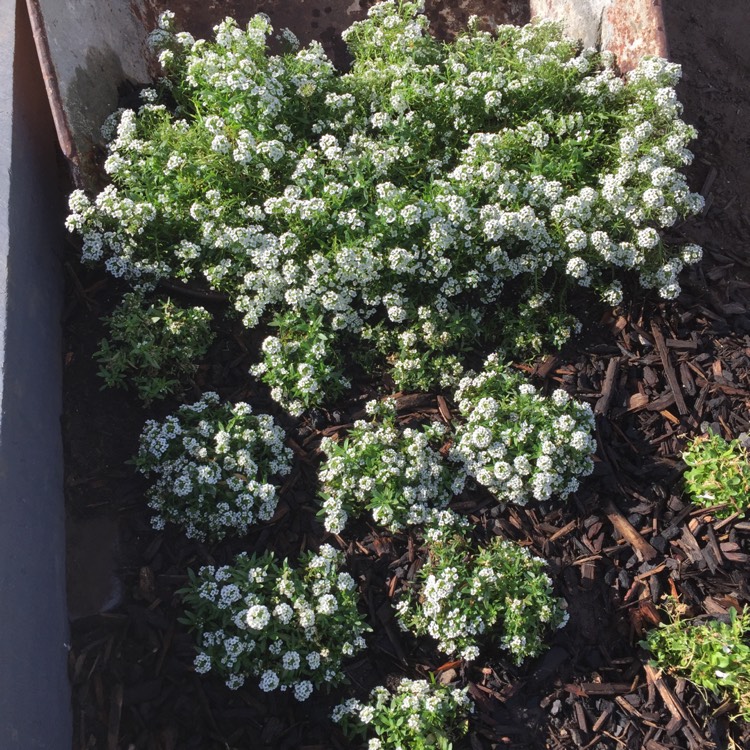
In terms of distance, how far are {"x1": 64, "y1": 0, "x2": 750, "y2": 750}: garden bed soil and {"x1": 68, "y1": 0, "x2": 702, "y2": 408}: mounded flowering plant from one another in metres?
0.30

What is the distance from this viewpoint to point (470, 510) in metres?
3.62

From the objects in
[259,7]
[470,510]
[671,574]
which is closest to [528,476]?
[470,510]

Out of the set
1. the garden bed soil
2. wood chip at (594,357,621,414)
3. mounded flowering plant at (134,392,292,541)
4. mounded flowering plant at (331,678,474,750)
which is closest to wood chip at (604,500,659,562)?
the garden bed soil

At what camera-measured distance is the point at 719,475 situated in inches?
140

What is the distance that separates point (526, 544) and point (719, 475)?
3.22 feet

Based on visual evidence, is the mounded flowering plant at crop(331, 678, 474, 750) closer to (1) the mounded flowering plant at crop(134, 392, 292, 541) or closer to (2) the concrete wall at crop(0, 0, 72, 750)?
(1) the mounded flowering plant at crop(134, 392, 292, 541)

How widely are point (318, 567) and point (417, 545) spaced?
0.51 metres

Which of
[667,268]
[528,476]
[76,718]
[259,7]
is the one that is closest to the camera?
[76,718]

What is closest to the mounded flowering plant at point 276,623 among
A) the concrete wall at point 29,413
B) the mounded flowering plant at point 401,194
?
the concrete wall at point 29,413

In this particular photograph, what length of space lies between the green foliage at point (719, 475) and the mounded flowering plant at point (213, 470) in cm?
200

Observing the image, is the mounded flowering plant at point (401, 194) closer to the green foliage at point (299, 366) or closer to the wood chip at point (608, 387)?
the green foliage at point (299, 366)

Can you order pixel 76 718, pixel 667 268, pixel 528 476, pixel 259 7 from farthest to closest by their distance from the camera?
pixel 259 7
pixel 667 268
pixel 528 476
pixel 76 718

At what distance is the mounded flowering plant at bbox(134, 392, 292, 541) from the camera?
339cm

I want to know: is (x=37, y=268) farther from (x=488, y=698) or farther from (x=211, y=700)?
(x=488, y=698)
